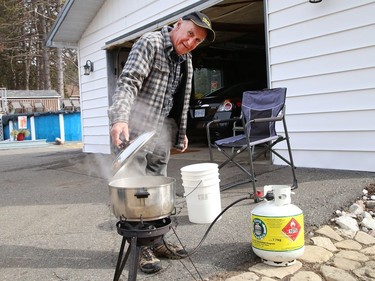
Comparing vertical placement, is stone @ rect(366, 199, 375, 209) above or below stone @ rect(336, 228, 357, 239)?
above

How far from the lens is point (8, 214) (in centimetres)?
347

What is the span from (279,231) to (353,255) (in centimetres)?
59

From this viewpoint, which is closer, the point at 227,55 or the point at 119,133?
the point at 119,133

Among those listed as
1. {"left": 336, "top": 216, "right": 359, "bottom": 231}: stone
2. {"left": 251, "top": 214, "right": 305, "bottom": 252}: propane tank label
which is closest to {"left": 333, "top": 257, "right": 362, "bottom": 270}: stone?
{"left": 251, "top": 214, "right": 305, "bottom": 252}: propane tank label

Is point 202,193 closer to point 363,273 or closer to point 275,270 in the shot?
point 275,270

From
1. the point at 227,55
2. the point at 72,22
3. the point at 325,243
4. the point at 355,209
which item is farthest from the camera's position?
the point at 227,55

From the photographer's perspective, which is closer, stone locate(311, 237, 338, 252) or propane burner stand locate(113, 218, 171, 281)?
propane burner stand locate(113, 218, 171, 281)

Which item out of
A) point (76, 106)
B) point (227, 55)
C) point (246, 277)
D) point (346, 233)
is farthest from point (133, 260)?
point (76, 106)

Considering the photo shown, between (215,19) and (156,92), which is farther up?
(215,19)

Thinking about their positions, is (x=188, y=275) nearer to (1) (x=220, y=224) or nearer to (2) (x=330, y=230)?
(1) (x=220, y=224)

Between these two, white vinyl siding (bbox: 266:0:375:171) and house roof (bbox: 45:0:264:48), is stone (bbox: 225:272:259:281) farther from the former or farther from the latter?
house roof (bbox: 45:0:264:48)

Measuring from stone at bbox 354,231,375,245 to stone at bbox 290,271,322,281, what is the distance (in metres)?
0.62

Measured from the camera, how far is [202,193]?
2.64 meters

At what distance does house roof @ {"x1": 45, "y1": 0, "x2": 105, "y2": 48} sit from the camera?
822cm
